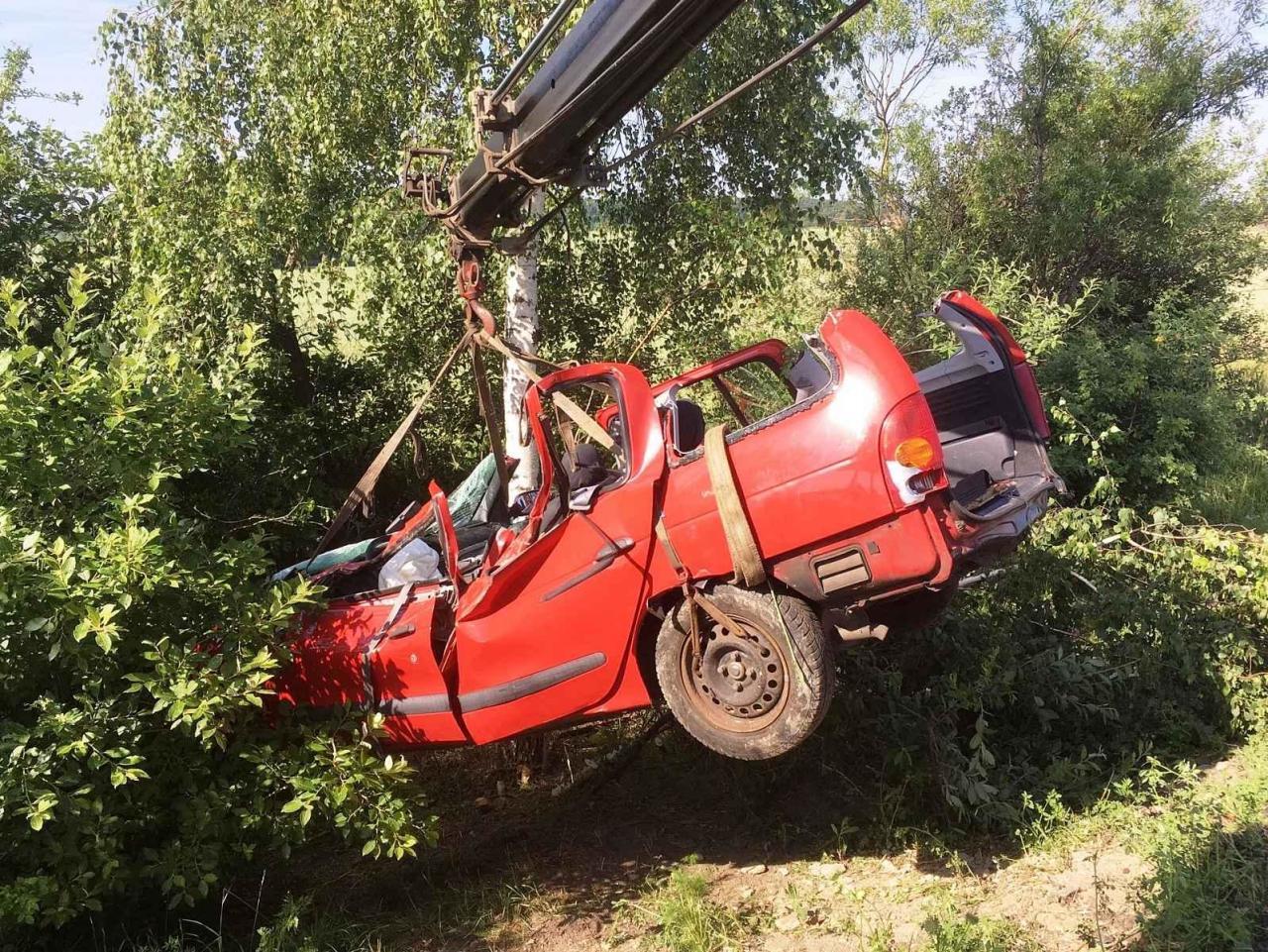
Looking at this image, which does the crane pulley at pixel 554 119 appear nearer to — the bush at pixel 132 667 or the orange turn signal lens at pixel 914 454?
the bush at pixel 132 667

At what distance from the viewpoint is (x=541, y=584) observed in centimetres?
424

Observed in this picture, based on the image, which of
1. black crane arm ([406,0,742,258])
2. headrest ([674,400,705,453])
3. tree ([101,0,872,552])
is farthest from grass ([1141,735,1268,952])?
tree ([101,0,872,552])

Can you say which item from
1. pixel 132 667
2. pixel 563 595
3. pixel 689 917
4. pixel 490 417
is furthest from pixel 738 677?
pixel 132 667

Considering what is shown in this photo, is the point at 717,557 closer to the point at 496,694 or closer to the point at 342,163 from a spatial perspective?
the point at 496,694

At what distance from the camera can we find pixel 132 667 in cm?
451

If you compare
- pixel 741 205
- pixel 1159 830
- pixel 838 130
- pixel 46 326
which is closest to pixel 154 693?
pixel 1159 830

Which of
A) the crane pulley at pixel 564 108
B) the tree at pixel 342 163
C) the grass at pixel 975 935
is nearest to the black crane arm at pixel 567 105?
the crane pulley at pixel 564 108

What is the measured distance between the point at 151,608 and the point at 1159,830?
4.92m

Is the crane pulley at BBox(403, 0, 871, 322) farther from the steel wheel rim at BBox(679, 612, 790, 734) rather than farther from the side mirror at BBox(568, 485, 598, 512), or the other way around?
the steel wheel rim at BBox(679, 612, 790, 734)

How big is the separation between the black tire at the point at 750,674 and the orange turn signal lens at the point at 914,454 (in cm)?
72

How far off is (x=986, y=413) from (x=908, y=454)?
5.94 ft

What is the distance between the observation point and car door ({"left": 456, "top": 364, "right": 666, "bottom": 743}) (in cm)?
398

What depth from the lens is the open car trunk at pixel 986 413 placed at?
475cm

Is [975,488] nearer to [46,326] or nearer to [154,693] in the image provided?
[154,693]
